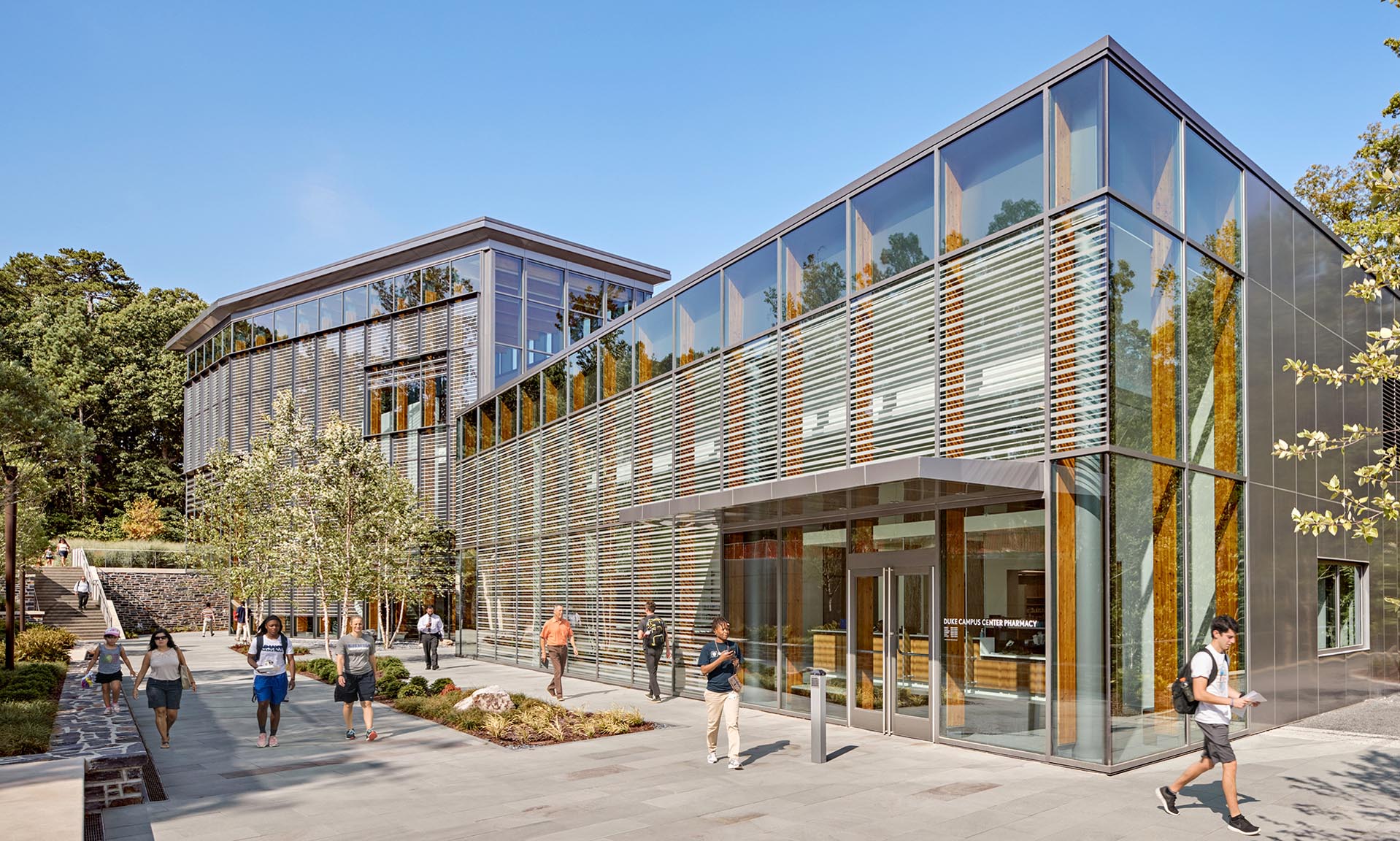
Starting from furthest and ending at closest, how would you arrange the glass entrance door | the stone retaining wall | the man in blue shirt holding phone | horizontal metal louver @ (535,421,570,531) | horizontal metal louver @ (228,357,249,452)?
horizontal metal louver @ (228,357,249,452) → the stone retaining wall → horizontal metal louver @ (535,421,570,531) → the glass entrance door → the man in blue shirt holding phone

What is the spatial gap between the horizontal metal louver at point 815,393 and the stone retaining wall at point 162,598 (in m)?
36.2

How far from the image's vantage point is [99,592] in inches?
1655

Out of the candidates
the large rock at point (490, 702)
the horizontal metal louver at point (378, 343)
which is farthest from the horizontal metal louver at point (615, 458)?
the horizontal metal louver at point (378, 343)

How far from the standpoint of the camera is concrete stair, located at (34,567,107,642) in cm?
3909

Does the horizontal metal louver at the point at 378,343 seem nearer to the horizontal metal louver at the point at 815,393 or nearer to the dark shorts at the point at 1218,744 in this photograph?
the horizontal metal louver at the point at 815,393

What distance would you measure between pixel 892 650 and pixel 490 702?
624 cm

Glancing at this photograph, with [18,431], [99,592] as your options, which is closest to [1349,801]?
[18,431]

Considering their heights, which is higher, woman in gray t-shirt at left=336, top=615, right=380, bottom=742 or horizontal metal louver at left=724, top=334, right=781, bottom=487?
horizontal metal louver at left=724, top=334, right=781, bottom=487

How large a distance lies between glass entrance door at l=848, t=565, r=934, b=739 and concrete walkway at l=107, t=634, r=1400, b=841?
344 millimetres

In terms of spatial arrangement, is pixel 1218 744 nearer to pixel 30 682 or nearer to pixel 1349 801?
pixel 1349 801

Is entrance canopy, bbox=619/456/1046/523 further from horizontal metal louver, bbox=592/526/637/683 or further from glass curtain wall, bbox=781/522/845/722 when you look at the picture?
horizontal metal louver, bbox=592/526/637/683

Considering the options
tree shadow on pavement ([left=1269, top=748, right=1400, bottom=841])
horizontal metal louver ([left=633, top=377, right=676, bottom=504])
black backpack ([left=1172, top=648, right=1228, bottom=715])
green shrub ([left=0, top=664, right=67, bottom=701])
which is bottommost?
green shrub ([left=0, top=664, right=67, bottom=701])

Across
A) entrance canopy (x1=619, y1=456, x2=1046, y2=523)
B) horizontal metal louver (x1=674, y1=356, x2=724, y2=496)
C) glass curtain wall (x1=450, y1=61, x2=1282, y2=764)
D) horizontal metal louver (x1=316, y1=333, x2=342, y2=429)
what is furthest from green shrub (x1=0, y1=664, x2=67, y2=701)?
horizontal metal louver (x1=316, y1=333, x2=342, y2=429)

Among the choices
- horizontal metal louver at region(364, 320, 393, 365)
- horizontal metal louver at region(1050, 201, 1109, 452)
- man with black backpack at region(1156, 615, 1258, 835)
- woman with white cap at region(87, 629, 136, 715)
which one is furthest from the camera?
horizontal metal louver at region(364, 320, 393, 365)
